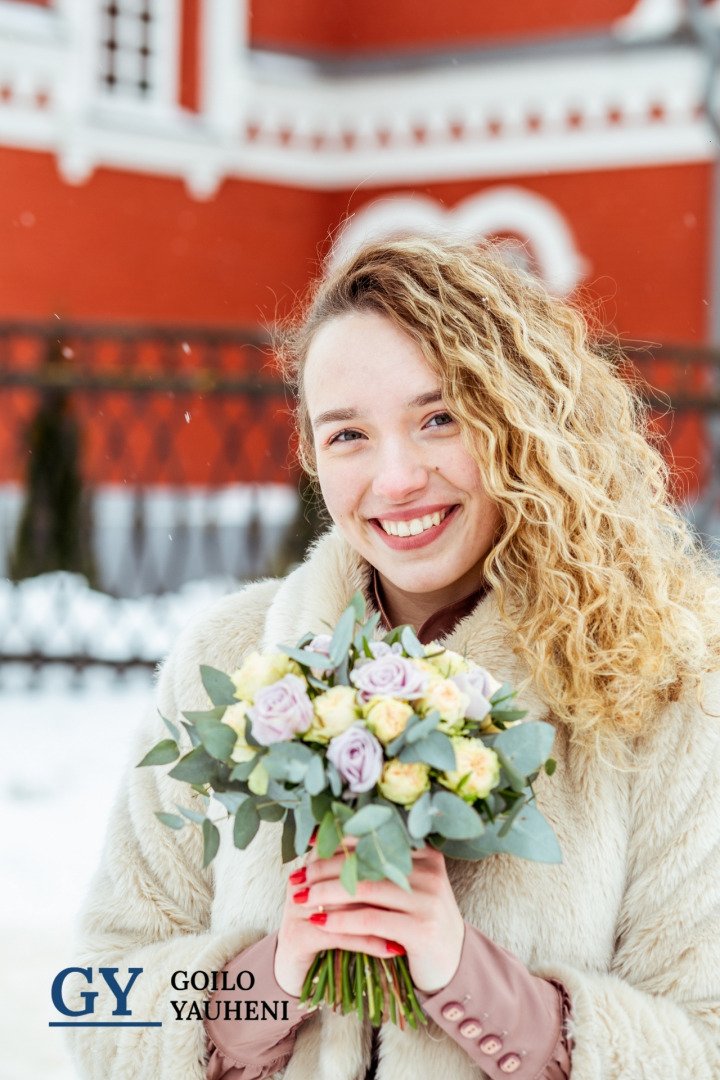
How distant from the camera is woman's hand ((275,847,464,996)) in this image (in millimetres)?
1416

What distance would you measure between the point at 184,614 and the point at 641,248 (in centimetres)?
869

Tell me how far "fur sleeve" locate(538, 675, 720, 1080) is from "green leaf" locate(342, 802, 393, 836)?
462 mm

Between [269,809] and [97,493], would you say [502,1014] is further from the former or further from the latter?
[97,493]

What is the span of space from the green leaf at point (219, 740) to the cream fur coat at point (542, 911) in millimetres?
390

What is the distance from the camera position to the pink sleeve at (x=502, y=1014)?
4.82ft

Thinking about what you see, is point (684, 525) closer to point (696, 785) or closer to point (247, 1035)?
point (696, 785)

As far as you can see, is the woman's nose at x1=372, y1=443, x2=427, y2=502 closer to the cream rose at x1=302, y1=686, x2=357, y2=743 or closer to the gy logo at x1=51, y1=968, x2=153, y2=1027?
the cream rose at x1=302, y1=686, x2=357, y2=743

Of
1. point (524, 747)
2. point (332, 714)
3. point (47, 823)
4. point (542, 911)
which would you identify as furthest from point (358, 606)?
point (47, 823)

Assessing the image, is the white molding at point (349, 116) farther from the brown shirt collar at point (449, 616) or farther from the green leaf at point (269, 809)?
the green leaf at point (269, 809)

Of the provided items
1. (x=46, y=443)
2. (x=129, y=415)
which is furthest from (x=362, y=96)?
(x=46, y=443)

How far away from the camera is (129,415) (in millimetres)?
12492

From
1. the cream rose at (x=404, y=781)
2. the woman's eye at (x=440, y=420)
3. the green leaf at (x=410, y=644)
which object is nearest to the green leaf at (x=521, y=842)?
the cream rose at (x=404, y=781)

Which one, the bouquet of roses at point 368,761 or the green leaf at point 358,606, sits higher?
the green leaf at point 358,606

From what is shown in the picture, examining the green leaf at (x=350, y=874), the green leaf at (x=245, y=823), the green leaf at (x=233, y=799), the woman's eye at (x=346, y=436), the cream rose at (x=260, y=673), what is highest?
the woman's eye at (x=346, y=436)
